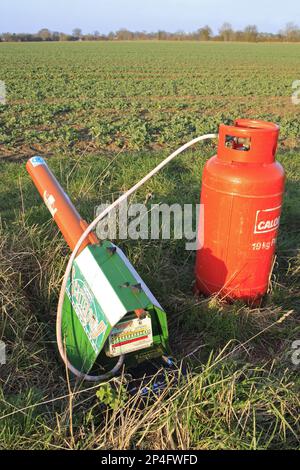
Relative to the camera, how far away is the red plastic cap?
2.50 metres

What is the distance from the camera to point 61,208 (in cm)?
258

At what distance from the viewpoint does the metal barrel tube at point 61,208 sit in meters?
2.46

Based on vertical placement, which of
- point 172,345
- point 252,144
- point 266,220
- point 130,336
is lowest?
point 172,345

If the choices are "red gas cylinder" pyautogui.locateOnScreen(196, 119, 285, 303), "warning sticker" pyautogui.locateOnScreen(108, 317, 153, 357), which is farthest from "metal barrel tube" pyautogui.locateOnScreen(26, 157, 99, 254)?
"red gas cylinder" pyautogui.locateOnScreen(196, 119, 285, 303)

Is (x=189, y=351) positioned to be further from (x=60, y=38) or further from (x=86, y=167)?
(x=60, y=38)

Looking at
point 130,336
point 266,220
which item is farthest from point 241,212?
point 130,336

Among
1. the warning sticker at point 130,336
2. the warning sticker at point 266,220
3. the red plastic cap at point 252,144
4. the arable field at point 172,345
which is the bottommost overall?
the arable field at point 172,345

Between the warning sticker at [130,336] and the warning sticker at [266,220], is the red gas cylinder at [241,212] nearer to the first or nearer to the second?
the warning sticker at [266,220]

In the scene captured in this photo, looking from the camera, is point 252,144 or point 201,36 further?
point 201,36

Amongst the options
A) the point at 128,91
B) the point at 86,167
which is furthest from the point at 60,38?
the point at 86,167

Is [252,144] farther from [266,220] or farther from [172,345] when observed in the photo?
[172,345]

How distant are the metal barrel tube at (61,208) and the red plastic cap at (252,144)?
38.3 inches

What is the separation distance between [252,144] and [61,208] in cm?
119

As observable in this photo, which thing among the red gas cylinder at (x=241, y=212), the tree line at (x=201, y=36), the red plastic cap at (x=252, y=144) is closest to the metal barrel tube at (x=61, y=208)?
the red gas cylinder at (x=241, y=212)
